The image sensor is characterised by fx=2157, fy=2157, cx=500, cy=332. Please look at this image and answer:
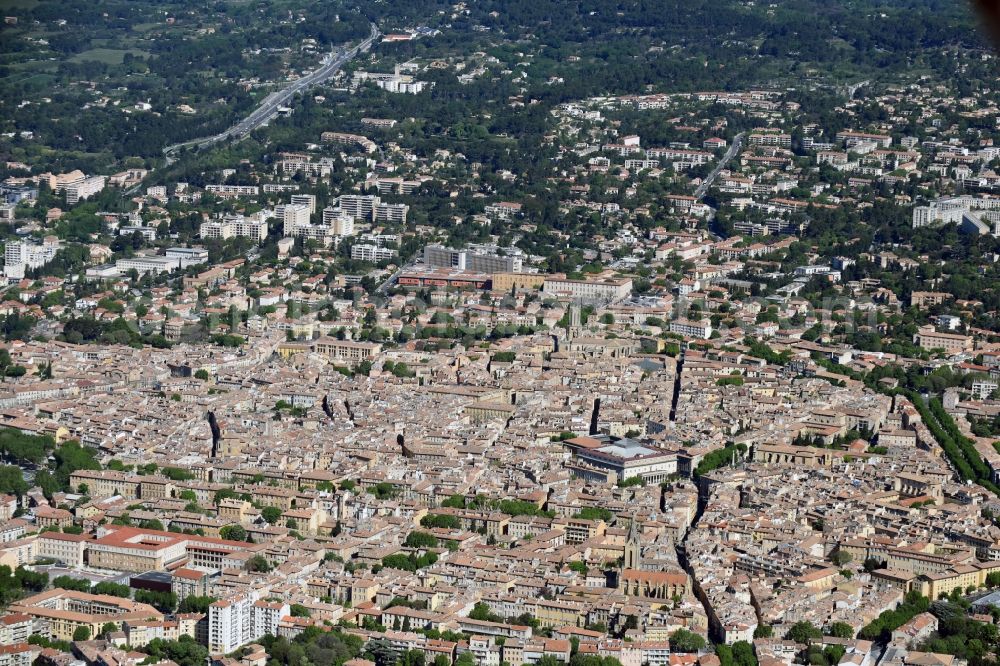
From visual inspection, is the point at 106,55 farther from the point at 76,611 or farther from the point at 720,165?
the point at 76,611

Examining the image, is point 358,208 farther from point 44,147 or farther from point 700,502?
point 700,502

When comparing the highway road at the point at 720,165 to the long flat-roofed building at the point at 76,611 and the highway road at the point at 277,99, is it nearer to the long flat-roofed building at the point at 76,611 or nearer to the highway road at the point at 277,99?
the highway road at the point at 277,99

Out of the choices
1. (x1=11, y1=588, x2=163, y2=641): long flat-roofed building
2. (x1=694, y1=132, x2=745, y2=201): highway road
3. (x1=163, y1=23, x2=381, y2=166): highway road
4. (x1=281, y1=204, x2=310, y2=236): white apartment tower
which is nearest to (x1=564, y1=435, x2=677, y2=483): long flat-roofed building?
(x1=11, y1=588, x2=163, y2=641): long flat-roofed building

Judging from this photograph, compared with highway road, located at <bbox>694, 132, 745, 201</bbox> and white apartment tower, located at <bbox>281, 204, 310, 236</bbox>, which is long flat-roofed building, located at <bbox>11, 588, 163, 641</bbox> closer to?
white apartment tower, located at <bbox>281, 204, 310, 236</bbox>

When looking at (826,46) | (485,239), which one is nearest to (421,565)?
(485,239)

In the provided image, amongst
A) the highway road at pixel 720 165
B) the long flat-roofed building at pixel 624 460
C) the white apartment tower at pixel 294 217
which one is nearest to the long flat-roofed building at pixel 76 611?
the long flat-roofed building at pixel 624 460

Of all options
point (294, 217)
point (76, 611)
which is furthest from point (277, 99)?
point (76, 611)
